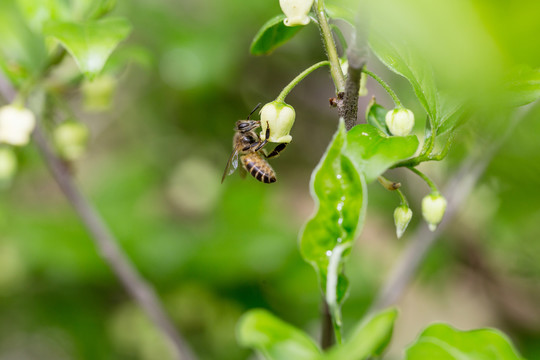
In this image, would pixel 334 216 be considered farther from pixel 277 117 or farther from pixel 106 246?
pixel 106 246

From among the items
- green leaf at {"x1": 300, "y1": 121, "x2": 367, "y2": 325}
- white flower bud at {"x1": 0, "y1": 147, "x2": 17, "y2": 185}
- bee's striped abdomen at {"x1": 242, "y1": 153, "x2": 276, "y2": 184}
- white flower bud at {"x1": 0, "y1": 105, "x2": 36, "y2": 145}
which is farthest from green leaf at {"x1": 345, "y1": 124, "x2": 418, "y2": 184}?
white flower bud at {"x1": 0, "y1": 147, "x2": 17, "y2": 185}

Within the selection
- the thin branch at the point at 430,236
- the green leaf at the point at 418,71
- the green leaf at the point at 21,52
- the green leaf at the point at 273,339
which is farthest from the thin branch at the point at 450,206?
the green leaf at the point at 21,52

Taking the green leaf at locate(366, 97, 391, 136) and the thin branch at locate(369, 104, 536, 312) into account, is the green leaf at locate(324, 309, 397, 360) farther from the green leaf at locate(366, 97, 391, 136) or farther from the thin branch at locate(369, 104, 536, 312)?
the thin branch at locate(369, 104, 536, 312)

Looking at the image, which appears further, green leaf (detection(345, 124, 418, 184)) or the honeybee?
the honeybee

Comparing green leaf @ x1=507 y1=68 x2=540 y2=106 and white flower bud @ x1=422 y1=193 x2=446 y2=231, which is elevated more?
green leaf @ x1=507 y1=68 x2=540 y2=106

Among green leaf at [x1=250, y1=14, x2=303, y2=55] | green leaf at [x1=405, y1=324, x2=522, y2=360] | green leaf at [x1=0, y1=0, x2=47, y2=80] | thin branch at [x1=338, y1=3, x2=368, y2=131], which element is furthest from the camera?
green leaf at [x1=0, y1=0, x2=47, y2=80]

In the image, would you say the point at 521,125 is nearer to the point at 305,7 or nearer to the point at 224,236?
the point at 305,7
